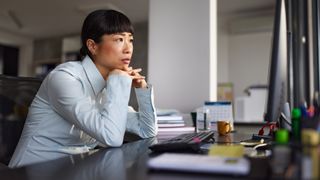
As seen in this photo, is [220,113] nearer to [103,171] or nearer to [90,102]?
[90,102]

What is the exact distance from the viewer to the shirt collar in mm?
1184

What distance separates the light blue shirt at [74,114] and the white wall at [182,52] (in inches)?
39.8

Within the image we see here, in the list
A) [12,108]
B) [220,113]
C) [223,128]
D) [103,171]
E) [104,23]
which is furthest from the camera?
[220,113]

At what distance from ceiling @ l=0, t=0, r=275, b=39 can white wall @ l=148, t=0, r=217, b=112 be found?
7.64 feet

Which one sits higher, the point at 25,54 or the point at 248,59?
the point at 25,54

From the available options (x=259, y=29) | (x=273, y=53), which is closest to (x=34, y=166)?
(x=273, y=53)

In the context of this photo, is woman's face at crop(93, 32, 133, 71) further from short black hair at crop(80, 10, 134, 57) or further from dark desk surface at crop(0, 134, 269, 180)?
dark desk surface at crop(0, 134, 269, 180)

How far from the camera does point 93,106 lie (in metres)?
1.03

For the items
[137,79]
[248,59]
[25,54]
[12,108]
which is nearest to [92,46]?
[137,79]

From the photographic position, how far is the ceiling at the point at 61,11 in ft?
15.3

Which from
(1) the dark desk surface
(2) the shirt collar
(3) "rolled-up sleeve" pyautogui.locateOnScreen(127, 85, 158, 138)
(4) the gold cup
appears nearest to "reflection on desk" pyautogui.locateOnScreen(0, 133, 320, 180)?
(1) the dark desk surface

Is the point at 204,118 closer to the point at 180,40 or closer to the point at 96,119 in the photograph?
the point at 180,40

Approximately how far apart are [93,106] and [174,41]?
1.31m

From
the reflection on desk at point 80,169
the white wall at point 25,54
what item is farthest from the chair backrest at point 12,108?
the white wall at point 25,54
